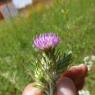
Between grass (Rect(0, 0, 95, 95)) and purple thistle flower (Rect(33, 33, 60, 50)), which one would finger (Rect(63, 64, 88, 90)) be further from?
grass (Rect(0, 0, 95, 95))

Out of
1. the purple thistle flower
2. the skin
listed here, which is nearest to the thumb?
the skin

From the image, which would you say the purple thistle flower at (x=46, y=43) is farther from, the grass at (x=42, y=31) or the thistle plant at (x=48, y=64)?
the grass at (x=42, y=31)

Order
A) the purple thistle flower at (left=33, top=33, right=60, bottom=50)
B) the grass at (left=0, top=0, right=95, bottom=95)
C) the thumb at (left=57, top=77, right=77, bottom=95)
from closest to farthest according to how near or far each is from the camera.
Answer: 1. the thumb at (left=57, top=77, right=77, bottom=95)
2. the purple thistle flower at (left=33, top=33, right=60, bottom=50)
3. the grass at (left=0, top=0, right=95, bottom=95)

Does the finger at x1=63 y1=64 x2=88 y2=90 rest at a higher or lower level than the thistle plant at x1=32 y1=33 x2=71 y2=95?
lower

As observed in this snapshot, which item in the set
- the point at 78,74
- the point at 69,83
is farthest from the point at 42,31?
the point at 69,83

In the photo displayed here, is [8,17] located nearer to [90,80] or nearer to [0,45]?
[0,45]

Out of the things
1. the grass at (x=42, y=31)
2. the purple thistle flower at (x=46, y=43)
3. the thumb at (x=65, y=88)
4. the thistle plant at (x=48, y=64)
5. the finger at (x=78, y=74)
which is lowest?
the grass at (x=42, y=31)

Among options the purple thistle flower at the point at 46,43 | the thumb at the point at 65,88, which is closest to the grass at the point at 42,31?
the purple thistle flower at the point at 46,43
